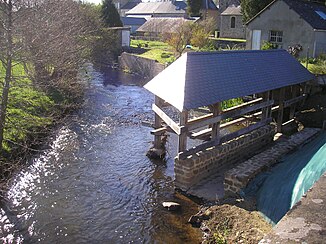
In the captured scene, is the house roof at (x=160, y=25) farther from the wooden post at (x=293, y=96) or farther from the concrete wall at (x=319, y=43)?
the wooden post at (x=293, y=96)

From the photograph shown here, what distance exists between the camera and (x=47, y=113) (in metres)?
16.3

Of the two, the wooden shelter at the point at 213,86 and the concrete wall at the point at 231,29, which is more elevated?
the concrete wall at the point at 231,29

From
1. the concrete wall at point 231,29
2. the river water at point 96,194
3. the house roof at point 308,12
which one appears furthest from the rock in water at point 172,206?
the concrete wall at point 231,29

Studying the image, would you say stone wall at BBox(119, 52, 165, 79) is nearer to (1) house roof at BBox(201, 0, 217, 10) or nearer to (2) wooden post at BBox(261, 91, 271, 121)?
(2) wooden post at BBox(261, 91, 271, 121)

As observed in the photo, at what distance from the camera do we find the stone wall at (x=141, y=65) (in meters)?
27.5

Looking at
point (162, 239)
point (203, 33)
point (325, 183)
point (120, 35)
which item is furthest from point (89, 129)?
point (120, 35)

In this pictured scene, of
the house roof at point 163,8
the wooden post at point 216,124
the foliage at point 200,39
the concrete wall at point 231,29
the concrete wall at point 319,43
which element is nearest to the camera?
the wooden post at point 216,124

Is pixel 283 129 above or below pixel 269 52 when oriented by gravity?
below

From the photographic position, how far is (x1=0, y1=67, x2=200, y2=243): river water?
825 cm

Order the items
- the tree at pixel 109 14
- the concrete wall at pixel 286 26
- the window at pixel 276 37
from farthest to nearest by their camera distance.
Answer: the tree at pixel 109 14 < the window at pixel 276 37 < the concrete wall at pixel 286 26

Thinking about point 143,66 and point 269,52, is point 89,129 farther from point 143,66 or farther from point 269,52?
point 143,66

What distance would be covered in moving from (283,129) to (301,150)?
3.55 m

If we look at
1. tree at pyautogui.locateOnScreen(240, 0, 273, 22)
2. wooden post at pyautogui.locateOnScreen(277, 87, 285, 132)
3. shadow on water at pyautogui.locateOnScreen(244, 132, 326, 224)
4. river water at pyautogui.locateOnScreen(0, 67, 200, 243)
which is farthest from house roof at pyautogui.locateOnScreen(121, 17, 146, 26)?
shadow on water at pyautogui.locateOnScreen(244, 132, 326, 224)

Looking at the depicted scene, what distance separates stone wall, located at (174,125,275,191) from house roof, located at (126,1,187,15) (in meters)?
47.7
